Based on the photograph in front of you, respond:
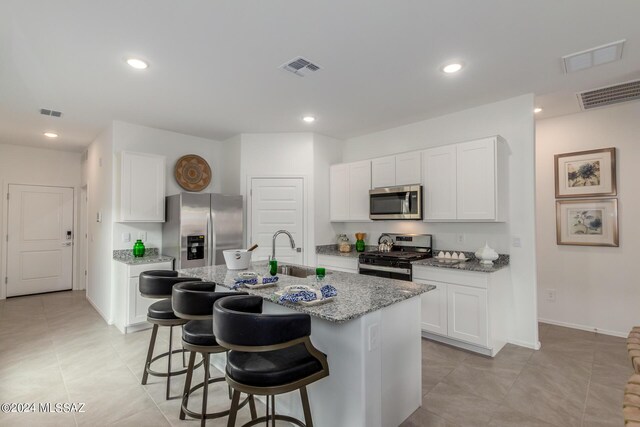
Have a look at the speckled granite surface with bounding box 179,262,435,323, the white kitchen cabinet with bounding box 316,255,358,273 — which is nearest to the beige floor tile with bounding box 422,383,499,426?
the speckled granite surface with bounding box 179,262,435,323

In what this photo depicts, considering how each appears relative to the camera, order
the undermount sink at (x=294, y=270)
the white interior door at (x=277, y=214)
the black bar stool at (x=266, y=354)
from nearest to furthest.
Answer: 1. the black bar stool at (x=266, y=354)
2. the undermount sink at (x=294, y=270)
3. the white interior door at (x=277, y=214)

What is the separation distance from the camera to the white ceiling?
6.69 feet

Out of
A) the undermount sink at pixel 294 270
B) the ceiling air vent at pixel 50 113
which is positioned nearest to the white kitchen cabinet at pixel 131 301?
the undermount sink at pixel 294 270

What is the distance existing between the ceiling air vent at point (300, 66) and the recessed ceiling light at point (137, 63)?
1.15 meters

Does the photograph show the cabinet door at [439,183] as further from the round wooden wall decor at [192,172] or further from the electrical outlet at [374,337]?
the round wooden wall decor at [192,172]

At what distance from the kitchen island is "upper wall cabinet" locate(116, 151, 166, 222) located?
253 cm

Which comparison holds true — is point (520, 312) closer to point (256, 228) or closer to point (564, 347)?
point (564, 347)

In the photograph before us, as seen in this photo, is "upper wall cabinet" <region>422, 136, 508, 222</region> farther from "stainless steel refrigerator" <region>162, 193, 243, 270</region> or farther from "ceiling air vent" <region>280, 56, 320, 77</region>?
"stainless steel refrigerator" <region>162, 193, 243, 270</region>

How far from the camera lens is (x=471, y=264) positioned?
135 inches

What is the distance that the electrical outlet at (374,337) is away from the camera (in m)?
1.79

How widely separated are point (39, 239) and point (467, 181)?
7.15m

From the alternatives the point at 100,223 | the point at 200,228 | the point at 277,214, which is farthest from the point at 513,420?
the point at 100,223

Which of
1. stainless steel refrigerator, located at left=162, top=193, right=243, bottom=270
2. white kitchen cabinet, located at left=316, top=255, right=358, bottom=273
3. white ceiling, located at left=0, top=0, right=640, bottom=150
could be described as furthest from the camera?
white kitchen cabinet, located at left=316, top=255, right=358, bottom=273

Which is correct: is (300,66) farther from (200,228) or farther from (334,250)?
(334,250)
